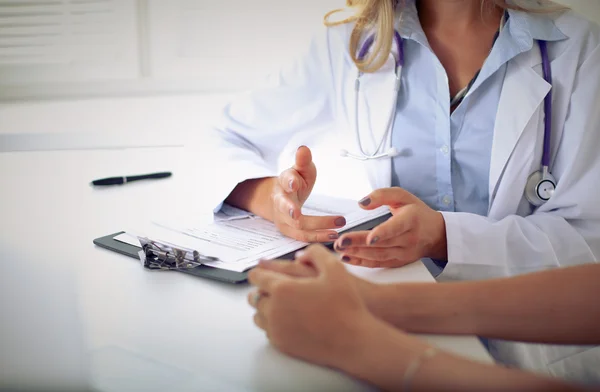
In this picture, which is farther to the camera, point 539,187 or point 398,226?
point 539,187

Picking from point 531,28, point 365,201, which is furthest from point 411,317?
point 531,28

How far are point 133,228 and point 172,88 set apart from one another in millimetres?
1152

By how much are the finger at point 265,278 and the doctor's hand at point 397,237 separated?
0.15 metres

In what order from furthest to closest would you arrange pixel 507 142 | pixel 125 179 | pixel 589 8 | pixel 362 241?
pixel 589 8
pixel 125 179
pixel 507 142
pixel 362 241

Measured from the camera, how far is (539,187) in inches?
40.4

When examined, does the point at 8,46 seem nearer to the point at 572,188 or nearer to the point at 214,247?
the point at 214,247

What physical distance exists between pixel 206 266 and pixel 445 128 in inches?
21.5

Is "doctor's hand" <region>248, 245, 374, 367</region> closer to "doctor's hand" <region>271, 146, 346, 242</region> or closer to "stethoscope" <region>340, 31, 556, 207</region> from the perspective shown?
"doctor's hand" <region>271, 146, 346, 242</region>

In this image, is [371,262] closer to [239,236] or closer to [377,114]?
[239,236]

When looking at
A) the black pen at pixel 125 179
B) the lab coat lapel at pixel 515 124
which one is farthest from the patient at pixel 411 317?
the black pen at pixel 125 179

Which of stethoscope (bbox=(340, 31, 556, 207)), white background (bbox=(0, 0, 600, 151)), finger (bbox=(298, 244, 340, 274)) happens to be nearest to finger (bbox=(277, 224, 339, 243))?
finger (bbox=(298, 244, 340, 274))

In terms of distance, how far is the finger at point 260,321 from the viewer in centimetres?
58

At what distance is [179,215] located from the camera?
1006mm

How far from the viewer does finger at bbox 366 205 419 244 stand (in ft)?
2.41
